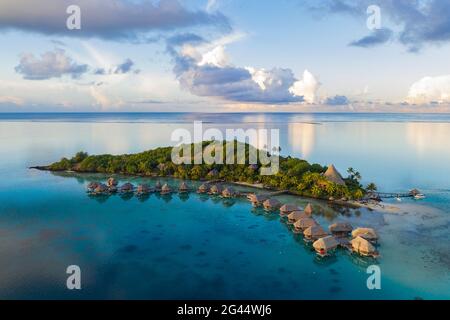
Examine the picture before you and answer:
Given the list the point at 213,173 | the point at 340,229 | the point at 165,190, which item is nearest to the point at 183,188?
the point at 165,190

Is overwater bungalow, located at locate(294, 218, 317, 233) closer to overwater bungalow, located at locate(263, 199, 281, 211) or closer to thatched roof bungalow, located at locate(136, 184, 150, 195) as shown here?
overwater bungalow, located at locate(263, 199, 281, 211)

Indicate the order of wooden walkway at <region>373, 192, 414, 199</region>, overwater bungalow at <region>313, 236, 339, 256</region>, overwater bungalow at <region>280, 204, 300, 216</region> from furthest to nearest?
wooden walkway at <region>373, 192, 414, 199</region> → overwater bungalow at <region>280, 204, 300, 216</region> → overwater bungalow at <region>313, 236, 339, 256</region>

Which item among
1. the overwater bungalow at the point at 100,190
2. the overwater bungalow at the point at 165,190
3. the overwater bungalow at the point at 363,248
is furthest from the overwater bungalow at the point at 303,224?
the overwater bungalow at the point at 100,190

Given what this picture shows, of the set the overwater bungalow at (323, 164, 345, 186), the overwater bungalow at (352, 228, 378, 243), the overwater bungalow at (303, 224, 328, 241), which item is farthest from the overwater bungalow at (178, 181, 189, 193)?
the overwater bungalow at (352, 228, 378, 243)

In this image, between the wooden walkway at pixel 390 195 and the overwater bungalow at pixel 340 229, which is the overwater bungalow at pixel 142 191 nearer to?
the overwater bungalow at pixel 340 229
